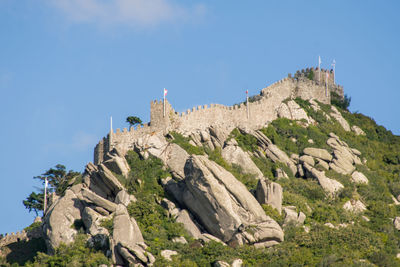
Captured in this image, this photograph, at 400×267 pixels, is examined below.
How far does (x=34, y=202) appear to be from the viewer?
75.6 meters

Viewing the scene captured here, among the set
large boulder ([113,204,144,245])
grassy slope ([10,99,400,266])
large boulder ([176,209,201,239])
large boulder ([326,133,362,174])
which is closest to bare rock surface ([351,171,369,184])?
large boulder ([326,133,362,174])

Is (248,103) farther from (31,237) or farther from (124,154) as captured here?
(31,237)

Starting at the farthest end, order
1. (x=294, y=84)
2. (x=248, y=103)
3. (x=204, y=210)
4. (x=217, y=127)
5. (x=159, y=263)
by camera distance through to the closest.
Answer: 1. (x=294, y=84)
2. (x=248, y=103)
3. (x=217, y=127)
4. (x=204, y=210)
5. (x=159, y=263)

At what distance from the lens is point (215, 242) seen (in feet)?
181

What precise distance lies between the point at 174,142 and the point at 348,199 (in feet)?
43.8

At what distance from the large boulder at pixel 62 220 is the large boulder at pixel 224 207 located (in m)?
7.47

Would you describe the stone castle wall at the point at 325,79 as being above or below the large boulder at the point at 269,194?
above

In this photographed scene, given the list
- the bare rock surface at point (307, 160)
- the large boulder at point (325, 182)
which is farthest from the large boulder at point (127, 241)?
the bare rock surface at point (307, 160)

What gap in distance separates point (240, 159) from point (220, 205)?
39.3 feet

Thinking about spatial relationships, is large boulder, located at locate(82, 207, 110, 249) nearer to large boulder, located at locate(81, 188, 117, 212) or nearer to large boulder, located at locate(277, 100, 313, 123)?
large boulder, located at locate(81, 188, 117, 212)

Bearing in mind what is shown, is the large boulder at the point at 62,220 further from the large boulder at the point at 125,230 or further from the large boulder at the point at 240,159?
the large boulder at the point at 240,159

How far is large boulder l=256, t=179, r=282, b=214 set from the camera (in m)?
59.5

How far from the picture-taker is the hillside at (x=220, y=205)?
54938 mm

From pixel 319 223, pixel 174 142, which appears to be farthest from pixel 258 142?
pixel 319 223
